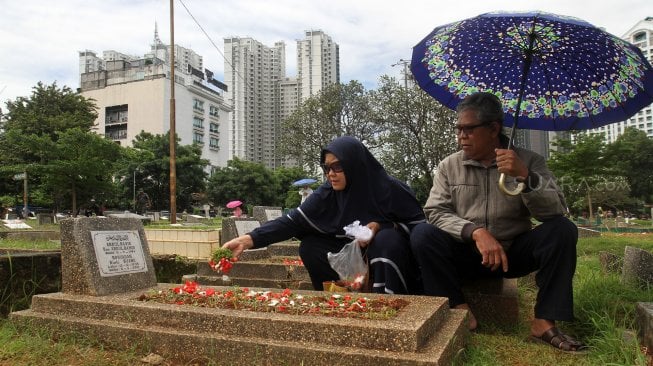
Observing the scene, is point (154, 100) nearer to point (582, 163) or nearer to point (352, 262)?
A: point (582, 163)

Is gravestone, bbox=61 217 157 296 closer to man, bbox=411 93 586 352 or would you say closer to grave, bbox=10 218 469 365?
grave, bbox=10 218 469 365

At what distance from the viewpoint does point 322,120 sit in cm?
2450

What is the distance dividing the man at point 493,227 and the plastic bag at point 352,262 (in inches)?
15.1

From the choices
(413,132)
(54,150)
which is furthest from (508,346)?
(54,150)

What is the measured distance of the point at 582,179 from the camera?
22781 mm

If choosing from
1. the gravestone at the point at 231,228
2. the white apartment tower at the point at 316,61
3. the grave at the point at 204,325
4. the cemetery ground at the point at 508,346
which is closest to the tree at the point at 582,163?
the white apartment tower at the point at 316,61

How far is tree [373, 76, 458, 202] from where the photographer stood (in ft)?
63.8

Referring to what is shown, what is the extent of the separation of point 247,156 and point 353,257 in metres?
47.0

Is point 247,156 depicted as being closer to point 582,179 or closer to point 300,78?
point 300,78

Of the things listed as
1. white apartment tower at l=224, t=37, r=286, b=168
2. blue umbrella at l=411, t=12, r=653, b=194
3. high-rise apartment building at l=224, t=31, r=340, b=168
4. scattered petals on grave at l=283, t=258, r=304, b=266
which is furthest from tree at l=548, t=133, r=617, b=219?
blue umbrella at l=411, t=12, r=653, b=194

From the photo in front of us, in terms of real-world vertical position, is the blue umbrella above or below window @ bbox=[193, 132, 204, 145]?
below

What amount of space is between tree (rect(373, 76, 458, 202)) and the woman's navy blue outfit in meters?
16.4

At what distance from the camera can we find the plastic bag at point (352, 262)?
121 inches

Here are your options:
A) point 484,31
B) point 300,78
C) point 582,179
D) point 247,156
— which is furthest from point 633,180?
point 484,31
